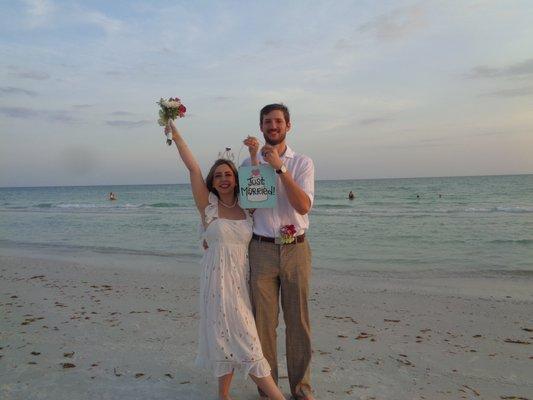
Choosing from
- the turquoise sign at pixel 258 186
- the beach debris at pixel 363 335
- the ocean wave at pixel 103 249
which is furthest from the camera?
the ocean wave at pixel 103 249

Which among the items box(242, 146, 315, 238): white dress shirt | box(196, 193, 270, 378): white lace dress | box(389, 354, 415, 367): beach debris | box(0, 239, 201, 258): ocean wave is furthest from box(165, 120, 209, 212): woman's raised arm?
box(0, 239, 201, 258): ocean wave

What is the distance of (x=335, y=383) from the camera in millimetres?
4055

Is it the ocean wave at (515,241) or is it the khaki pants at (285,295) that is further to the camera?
the ocean wave at (515,241)

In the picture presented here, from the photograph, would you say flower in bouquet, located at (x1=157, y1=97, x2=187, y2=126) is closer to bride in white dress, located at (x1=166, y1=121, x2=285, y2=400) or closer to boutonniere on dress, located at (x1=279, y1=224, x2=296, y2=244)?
bride in white dress, located at (x1=166, y1=121, x2=285, y2=400)

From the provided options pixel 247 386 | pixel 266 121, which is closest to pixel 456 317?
pixel 247 386

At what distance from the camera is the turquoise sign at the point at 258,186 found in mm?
3303

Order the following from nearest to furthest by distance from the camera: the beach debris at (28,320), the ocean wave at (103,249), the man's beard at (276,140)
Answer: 1. the man's beard at (276,140)
2. the beach debris at (28,320)
3. the ocean wave at (103,249)

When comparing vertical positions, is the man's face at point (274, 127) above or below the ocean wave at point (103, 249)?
above

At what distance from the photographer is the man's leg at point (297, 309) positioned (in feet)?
11.3

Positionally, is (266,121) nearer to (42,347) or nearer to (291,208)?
(291,208)

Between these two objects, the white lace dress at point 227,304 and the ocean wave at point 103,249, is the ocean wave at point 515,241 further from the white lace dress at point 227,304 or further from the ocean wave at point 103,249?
the white lace dress at point 227,304

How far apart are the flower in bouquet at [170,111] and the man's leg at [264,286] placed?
115cm

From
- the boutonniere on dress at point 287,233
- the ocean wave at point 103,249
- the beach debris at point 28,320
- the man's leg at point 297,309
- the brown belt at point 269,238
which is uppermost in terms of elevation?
the boutonniere on dress at point 287,233

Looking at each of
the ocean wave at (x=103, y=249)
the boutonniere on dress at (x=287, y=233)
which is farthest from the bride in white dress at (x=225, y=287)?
the ocean wave at (x=103, y=249)
